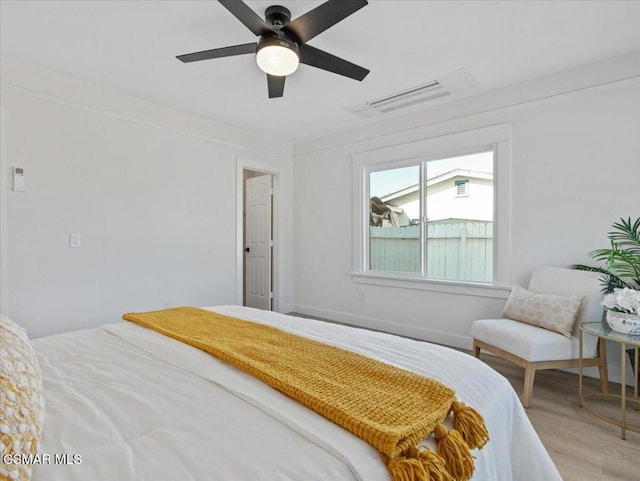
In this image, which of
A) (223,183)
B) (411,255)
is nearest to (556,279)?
(411,255)

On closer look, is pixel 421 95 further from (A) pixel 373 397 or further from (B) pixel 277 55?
(A) pixel 373 397

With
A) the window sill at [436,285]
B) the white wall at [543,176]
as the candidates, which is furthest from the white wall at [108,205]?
the white wall at [543,176]

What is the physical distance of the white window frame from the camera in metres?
3.07

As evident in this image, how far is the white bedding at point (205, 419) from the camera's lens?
708 millimetres

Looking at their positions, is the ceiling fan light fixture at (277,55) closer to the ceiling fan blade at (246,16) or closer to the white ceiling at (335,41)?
the ceiling fan blade at (246,16)

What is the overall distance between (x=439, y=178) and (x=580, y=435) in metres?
2.47

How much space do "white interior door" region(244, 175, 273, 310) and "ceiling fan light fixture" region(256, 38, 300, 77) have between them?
2.79 meters

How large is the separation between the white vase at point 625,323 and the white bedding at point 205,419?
132cm

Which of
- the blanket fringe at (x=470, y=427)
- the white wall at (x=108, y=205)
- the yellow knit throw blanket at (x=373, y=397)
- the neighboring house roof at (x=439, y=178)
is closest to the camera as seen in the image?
the yellow knit throw blanket at (x=373, y=397)

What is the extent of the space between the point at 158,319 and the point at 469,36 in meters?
2.69

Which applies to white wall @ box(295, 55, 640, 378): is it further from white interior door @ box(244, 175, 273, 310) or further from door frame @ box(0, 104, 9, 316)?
door frame @ box(0, 104, 9, 316)

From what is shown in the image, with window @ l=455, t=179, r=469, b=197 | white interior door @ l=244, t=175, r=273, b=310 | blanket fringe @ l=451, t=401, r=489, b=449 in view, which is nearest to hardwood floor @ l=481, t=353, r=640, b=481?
blanket fringe @ l=451, t=401, r=489, b=449

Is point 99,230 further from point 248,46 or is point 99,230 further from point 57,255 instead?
point 248,46

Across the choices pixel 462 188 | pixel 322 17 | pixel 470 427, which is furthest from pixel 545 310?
pixel 322 17
